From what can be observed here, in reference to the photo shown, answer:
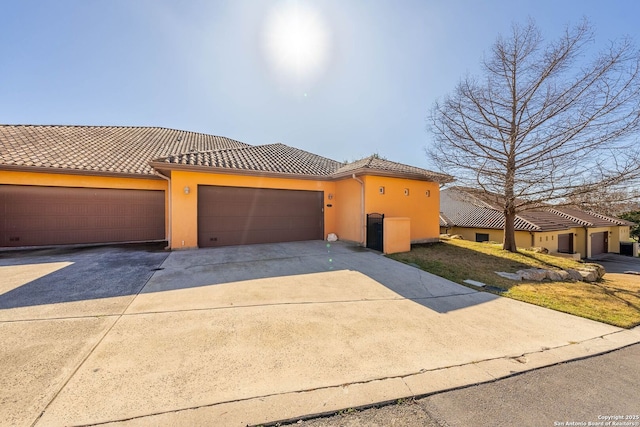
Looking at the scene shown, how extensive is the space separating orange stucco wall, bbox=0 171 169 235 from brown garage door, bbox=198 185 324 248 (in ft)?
8.61

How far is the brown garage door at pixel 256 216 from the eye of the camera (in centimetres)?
916

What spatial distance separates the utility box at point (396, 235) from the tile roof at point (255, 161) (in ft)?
12.0

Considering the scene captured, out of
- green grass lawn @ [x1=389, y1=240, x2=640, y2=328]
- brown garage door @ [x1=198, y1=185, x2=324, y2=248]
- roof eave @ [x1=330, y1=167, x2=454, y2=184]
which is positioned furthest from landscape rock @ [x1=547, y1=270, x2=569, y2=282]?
brown garage door @ [x1=198, y1=185, x2=324, y2=248]

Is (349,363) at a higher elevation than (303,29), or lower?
lower

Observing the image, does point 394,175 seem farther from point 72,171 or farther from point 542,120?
point 72,171

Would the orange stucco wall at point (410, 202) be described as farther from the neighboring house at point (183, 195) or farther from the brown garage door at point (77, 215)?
the brown garage door at point (77, 215)

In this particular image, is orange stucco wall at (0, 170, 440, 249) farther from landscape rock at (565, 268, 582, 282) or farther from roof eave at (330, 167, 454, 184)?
landscape rock at (565, 268, 582, 282)

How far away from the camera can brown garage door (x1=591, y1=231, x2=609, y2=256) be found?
2255cm

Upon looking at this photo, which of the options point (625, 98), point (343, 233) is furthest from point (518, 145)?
point (343, 233)

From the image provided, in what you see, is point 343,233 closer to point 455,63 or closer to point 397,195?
point 397,195

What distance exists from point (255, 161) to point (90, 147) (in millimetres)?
7457

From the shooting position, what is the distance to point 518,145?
9.16 metres

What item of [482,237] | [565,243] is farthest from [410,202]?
[565,243]

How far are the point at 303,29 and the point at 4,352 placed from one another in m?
9.61
